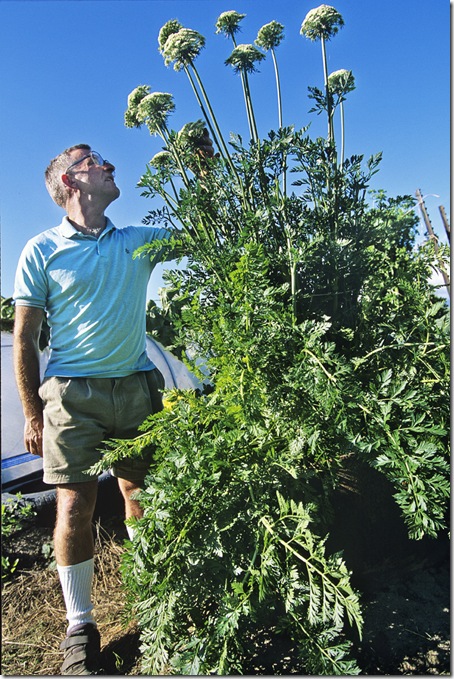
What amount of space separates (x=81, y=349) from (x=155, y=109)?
2.59 ft

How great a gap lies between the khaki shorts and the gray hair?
65 cm

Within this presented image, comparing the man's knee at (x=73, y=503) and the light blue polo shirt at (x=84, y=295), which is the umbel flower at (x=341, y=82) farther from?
the man's knee at (x=73, y=503)

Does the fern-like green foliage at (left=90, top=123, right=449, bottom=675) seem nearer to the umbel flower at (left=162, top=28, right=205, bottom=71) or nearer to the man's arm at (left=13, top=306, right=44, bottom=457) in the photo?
the umbel flower at (left=162, top=28, right=205, bottom=71)

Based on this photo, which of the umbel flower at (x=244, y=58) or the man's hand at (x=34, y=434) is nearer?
the umbel flower at (x=244, y=58)

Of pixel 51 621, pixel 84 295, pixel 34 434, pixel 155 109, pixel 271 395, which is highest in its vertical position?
pixel 155 109

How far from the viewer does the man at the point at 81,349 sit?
1615mm

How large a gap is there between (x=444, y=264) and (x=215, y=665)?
156 cm

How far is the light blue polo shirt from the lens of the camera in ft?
5.49

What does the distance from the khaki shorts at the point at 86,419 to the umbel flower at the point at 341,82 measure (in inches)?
43.7

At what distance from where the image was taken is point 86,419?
1.66m

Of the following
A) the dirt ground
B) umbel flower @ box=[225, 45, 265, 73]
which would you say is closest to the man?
the dirt ground

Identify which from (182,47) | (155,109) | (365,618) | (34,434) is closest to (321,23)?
(182,47)

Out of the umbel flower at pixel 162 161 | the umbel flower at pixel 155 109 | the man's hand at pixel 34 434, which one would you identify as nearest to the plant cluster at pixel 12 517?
the man's hand at pixel 34 434

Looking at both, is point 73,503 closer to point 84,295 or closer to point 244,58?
point 84,295
